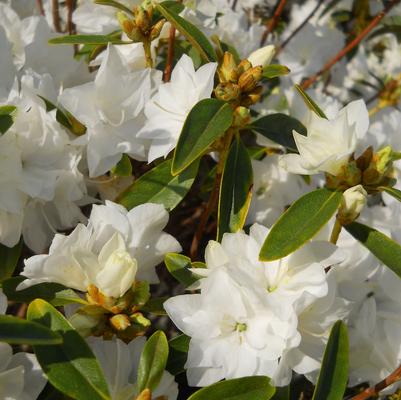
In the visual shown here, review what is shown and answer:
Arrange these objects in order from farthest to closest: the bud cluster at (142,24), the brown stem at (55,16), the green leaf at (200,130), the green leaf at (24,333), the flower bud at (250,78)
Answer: the brown stem at (55,16)
the bud cluster at (142,24)
the flower bud at (250,78)
the green leaf at (200,130)
the green leaf at (24,333)

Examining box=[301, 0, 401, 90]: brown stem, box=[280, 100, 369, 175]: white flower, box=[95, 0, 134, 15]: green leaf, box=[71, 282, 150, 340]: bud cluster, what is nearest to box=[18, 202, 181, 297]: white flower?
box=[71, 282, 150, 340]: bud cluster

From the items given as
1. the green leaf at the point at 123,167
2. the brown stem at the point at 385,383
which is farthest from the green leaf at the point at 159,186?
the brown stem at the point at 385,383

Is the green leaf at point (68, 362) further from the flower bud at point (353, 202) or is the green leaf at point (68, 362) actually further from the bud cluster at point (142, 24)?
the bud cluster at point (142, 24)

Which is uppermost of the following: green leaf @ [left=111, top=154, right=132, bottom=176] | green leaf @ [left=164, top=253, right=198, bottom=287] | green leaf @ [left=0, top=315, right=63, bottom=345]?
green leaf @ [left=0, top=315, right=63, bottom=345]

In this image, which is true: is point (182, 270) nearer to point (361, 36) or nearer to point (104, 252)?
point (104, 252)

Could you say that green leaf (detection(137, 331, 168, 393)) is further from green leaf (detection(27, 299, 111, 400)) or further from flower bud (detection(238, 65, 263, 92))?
flower bud (detection(238, 65, 263, 92))
